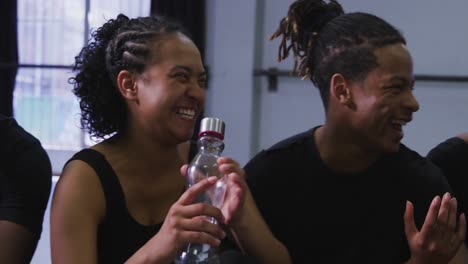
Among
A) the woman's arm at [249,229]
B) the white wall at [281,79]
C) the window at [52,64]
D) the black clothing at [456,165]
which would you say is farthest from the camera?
the window at [52,64]

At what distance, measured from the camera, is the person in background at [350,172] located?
4.56 ft

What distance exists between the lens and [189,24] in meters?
3.41

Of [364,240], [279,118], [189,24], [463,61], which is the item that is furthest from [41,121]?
[364,240]

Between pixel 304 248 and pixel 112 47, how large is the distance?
2.16 ft

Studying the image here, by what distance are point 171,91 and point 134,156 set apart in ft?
0.61

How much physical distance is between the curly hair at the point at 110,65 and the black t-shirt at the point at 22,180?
148 mm

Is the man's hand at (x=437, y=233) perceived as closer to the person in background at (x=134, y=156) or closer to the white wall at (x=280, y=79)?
the person in background at (x=134, y=156)

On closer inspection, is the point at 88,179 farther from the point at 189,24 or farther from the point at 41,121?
the point at 41,121

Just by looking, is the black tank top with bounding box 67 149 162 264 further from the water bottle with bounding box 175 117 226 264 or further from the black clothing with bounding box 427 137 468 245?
the black clothing with bounding box 427 137 468 245

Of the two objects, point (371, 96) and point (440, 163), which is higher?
point (371, 96)

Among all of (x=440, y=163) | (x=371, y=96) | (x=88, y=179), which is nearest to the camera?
(x=88, y=179)

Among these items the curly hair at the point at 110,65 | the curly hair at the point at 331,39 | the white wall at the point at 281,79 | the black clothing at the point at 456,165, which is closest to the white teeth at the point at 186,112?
the curly hair at the point at 110,65

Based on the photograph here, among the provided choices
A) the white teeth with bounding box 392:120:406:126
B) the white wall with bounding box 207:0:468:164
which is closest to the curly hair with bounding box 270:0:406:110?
the white teeth with bounding box 392:120:406:126

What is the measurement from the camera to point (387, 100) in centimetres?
135
